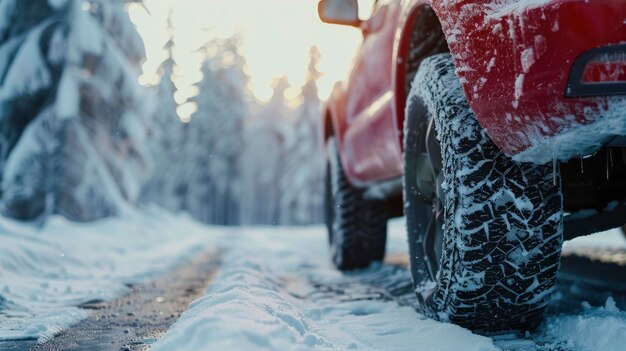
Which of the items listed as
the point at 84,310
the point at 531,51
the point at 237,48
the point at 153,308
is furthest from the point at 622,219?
the point at 237,48

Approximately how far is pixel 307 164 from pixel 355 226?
2994cm

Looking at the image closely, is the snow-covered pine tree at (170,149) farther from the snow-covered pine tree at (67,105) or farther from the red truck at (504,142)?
the red truck at (504,142)

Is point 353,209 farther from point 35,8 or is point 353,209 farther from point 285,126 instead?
point 285,126

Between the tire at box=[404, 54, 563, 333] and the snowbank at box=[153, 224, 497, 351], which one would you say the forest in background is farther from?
the tire at box=[404, 54, 563, 333]

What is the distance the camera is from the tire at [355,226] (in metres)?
4.50

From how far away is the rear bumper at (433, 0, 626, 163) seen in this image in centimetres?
156

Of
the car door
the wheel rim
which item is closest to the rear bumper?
the wheel rim

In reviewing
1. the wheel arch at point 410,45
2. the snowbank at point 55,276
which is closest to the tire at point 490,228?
the wheel arch at point 410,45

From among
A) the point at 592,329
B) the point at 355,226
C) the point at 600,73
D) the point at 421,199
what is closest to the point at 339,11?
the point at 421,199

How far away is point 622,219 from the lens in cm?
227

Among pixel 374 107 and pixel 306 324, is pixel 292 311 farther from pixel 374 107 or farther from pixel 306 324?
pixel 374 107

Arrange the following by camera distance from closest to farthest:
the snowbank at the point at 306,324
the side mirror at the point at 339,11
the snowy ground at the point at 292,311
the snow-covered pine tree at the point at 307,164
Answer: the snowbank at the point at 306,324 < the snowy ground at the point at 292,311 < the side mirror at the point at 339,11 < the snow-covered pine tree at the point at 307,164

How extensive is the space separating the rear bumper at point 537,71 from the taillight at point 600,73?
0.05 ft

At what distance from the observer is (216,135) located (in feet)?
130
